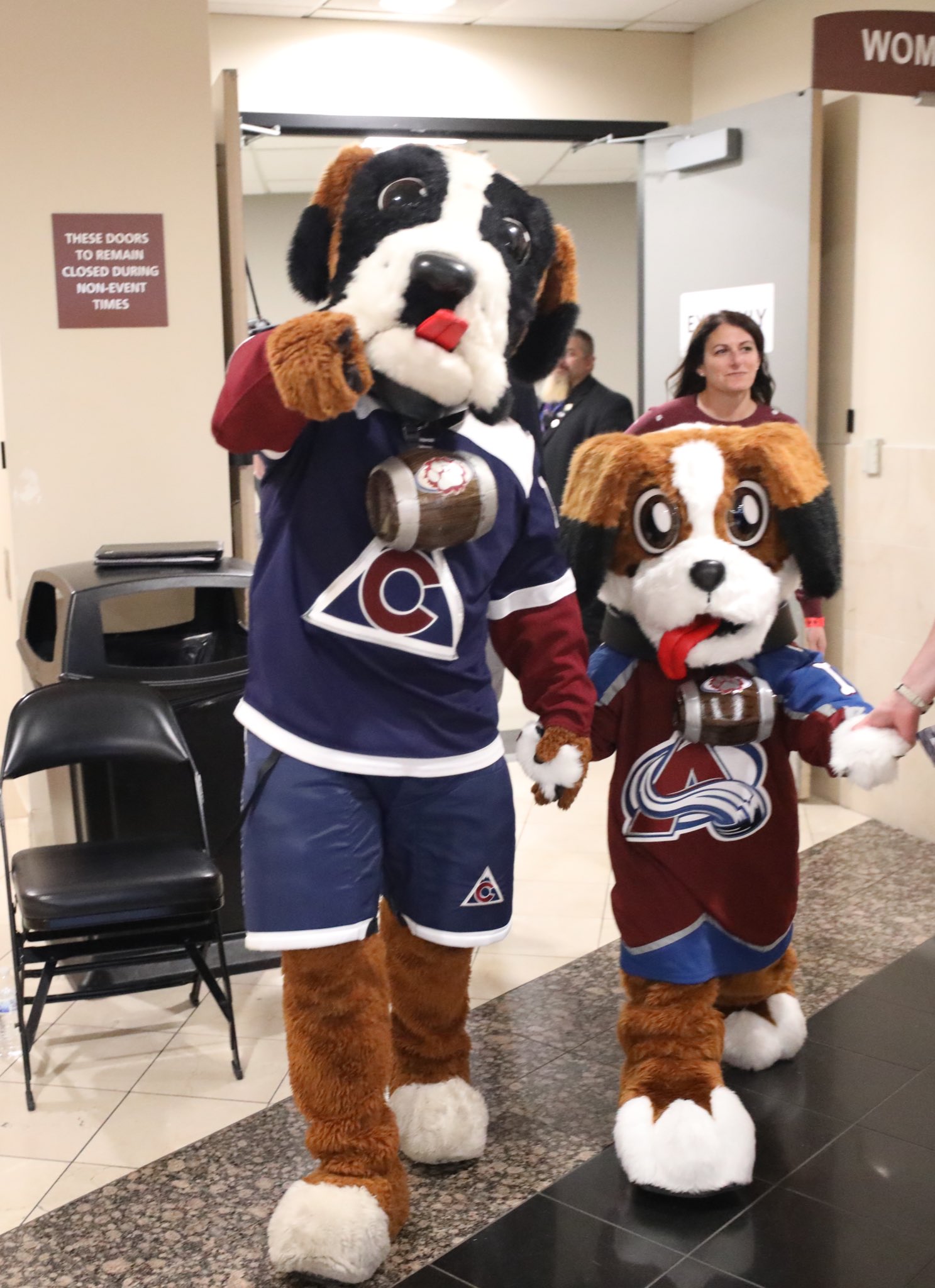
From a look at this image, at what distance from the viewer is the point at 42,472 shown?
141 inches

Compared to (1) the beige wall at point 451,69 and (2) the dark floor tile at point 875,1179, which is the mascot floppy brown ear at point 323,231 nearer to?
(2) the dark floor tile at point 875,1179

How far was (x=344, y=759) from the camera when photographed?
2119mm

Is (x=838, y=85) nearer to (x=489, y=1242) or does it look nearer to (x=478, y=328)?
(x=478, y=328)

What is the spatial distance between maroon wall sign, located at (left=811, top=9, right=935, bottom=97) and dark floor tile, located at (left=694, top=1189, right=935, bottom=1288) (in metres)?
2.37

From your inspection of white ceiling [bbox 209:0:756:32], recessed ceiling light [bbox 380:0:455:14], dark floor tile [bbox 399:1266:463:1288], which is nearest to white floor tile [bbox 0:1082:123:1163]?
dark floor tile [bbox 399:1266:463:1288]

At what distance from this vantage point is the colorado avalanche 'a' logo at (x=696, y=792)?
247 cm

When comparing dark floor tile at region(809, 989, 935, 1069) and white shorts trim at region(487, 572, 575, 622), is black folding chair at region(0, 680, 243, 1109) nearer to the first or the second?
white shorts trim at region(487, 572, 575, 622)

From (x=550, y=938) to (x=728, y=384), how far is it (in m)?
1.66

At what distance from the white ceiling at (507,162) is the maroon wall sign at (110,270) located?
432 centimetres

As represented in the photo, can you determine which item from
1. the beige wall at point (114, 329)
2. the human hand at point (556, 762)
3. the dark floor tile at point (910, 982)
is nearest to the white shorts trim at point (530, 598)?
the human hand at point (556, 762)

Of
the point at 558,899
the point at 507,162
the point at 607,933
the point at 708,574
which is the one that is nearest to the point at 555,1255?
the point at 708,574

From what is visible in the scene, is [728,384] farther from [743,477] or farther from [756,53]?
[756,53]

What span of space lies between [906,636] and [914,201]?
1399mm

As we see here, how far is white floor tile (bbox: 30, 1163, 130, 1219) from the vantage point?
2420 millimetres
